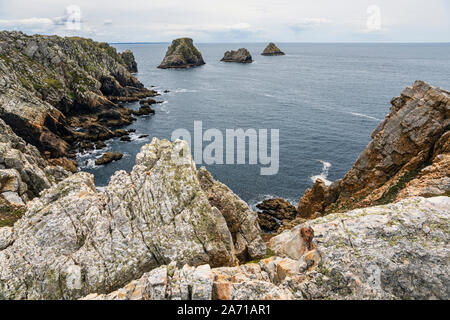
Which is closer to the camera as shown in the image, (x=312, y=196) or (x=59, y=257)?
(x=59, y=257)

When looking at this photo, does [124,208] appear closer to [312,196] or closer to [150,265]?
[150,265]

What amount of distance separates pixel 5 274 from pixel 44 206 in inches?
242

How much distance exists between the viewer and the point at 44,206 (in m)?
23.3

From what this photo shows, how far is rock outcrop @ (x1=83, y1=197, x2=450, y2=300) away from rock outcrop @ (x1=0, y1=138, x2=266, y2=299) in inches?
107

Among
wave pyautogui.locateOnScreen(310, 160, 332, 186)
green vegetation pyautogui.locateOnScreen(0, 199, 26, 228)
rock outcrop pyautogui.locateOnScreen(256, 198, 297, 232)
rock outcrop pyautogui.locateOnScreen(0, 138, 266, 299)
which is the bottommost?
rock outcrop pyautogui.locateOnScreen(256, 198, 297, 232)

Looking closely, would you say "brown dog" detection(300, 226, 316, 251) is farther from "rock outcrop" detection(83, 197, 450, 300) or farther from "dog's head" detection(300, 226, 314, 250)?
"rock outcrop" detection(83, 197, 450, 300)

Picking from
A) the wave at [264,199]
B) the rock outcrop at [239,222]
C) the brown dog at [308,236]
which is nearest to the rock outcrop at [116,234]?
the rock outcrop at [239,222]

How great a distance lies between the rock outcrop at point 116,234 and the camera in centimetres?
1838

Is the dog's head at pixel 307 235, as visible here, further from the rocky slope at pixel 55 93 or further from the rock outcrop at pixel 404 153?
the rocky slope at pixel 55 93

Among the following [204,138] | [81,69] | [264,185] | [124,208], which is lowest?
[264,185]

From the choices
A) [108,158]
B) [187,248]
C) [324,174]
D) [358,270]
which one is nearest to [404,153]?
[358,270]

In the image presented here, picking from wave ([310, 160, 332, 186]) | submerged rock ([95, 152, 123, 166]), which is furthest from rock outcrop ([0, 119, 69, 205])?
wave ([310, 160, 332, 186])

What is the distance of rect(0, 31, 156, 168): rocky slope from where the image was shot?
250 feet
